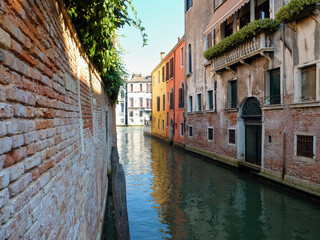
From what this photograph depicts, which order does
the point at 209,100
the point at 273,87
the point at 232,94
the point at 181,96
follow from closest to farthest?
the point at 273,87
the point at 232,94
the point at 209,100
the point at 181,96

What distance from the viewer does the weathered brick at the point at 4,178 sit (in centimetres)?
102

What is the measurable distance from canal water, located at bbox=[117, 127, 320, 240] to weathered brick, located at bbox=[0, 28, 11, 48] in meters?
5.06

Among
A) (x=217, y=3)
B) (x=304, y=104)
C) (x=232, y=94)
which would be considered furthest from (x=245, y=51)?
(x=217, y=3)

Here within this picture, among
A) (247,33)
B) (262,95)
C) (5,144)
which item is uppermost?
(247,33)

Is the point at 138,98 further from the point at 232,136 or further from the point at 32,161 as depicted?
the point at 32,161

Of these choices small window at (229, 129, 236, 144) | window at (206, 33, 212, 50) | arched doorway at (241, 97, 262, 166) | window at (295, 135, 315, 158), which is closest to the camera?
window at (295, 135, 315, 158)

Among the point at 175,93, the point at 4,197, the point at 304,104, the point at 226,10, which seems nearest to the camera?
the point at 4,197

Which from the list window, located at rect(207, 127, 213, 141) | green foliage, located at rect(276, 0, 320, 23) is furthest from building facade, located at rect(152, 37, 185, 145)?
green foliage, located at rect(276, 0, 320, 23)

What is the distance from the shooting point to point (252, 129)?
421 inches

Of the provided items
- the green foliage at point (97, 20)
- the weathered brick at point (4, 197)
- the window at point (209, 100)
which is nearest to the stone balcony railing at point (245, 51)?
the window at point (209, 100)

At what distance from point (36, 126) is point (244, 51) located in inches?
379

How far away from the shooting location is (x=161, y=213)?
21.7 feet

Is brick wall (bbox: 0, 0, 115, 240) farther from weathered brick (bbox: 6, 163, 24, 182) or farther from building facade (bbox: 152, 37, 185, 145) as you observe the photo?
building facade (bbox: 152, 37, 185, 145)

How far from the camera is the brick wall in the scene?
1104 millimetres
